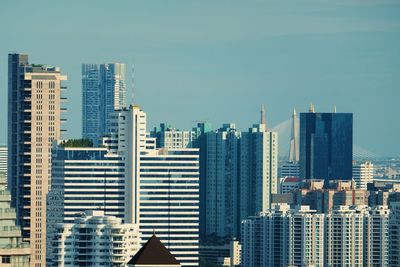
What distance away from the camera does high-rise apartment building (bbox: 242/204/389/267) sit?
114 meters

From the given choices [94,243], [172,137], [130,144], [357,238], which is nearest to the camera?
[94,243]

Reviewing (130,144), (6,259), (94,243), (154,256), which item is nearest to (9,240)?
(6,259)

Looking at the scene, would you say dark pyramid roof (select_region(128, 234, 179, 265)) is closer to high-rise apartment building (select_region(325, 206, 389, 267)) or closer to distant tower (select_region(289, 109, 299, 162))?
high-rise apartment building (select_region(325, 206, 389, 267))

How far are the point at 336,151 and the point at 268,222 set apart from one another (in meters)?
56.0

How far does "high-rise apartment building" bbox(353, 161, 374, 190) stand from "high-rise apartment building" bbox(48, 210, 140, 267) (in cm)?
8289

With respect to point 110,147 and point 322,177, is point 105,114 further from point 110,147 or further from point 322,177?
point 110,147

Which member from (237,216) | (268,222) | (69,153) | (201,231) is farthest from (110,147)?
(237,216)

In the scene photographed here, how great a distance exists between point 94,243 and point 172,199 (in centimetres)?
2613

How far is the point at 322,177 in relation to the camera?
166875 millimetres

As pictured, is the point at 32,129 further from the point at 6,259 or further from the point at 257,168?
the point at 6,259

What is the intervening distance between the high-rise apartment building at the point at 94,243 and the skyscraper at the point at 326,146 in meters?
82.9

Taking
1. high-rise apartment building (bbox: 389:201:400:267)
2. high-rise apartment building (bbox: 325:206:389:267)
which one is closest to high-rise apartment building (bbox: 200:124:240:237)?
high-rise apartment building (bbox: 325:206:389:267)

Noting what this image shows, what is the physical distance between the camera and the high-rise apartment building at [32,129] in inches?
4690

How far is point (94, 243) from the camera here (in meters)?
83.1
